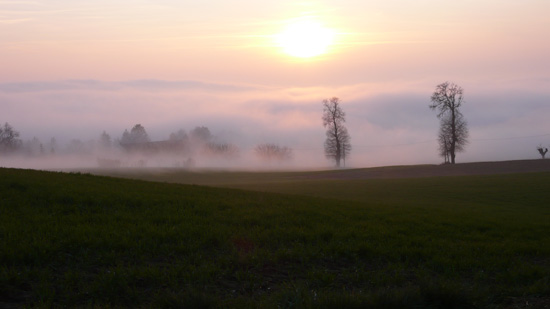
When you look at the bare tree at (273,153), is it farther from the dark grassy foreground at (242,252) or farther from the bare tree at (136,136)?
the dark grassy foreground at (242,252)

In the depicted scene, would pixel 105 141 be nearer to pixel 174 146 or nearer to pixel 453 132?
pixel 174 146

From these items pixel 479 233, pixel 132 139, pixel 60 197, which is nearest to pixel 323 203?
pixel 479 233

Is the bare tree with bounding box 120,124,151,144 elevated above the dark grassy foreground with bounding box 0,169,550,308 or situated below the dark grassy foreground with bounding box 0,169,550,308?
above

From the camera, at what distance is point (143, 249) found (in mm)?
9664

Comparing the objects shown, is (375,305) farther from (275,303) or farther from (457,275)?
(457,275)

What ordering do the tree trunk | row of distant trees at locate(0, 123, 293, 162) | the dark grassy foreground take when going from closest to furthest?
the dark grassy foreground < the tree trunk < row of distant trees at locate(0, 123, 293, 162)

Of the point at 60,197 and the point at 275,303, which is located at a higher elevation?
the point at 60,197

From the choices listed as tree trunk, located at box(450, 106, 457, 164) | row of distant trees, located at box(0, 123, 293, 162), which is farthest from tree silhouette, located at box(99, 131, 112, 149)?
tree trunk, located at box(450, 106, 457, 164)

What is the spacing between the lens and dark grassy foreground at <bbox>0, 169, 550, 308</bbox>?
7445 mm

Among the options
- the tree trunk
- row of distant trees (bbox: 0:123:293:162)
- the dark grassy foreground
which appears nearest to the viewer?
the dark grassy foreground

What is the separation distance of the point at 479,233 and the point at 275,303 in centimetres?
924

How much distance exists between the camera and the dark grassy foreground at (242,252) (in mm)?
7445

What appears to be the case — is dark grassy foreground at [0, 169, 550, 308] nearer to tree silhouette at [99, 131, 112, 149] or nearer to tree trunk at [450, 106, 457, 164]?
tree trunk at [450, 106, 457, 164]

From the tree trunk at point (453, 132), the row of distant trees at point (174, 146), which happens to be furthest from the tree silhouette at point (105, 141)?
the tree trunk at point (453, 132)
